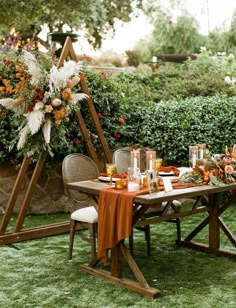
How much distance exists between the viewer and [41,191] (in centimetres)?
664

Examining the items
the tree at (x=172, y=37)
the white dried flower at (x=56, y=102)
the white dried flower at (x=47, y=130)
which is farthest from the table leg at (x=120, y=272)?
the tree at (x=172, y=37)

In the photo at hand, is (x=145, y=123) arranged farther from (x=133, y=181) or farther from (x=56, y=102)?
(x=133, y=181)

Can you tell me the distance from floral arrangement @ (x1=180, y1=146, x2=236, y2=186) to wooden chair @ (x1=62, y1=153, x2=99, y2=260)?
2.70 ft

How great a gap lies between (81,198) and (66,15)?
816cm

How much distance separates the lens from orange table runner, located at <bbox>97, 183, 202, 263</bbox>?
12.8ft

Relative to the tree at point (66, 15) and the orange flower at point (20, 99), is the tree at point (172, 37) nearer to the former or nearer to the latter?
the tree at point (66, 15)

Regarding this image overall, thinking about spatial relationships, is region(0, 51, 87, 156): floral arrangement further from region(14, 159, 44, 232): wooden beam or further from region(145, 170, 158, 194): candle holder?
region(145, 170, 158, 194): candle holder

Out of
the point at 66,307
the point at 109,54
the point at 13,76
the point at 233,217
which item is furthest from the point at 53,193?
the point at 109,54

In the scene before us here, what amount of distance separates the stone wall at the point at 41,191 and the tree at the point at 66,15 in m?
5.95

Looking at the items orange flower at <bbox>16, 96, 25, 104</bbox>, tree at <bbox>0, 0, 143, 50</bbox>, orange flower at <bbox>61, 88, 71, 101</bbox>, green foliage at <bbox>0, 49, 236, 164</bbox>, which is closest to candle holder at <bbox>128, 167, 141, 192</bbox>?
orange flower at <bbox>61, 88, 71, 101</bbox>

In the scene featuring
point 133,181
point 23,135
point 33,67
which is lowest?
point 133,181

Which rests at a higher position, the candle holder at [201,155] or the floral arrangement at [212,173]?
the candle holder at [201,155]

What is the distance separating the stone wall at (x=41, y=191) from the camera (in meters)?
6.58

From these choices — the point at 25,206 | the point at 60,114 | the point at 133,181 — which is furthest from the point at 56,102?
the point at 133,181
